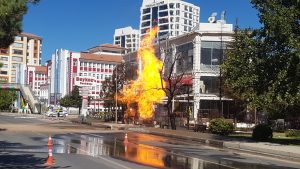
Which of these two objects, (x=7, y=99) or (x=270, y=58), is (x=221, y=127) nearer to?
(x=270, y=58)

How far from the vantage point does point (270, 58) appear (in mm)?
30375

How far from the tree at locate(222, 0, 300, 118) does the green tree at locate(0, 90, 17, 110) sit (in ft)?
407

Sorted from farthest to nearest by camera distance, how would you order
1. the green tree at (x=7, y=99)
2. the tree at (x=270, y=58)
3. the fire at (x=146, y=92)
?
the green tree at (x=7, y=99), the fire at (x=146, y=92), the tree at (x=270, y=58)

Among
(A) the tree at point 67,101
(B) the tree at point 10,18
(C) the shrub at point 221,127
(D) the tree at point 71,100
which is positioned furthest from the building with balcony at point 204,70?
(A) the tree at point 67,101

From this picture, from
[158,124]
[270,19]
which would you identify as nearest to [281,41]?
[270,19]

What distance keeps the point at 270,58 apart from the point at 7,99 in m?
129

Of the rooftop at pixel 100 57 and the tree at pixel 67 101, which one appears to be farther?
the rooftop at pixel 100 57

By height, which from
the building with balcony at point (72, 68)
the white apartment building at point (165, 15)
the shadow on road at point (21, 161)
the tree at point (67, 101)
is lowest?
the shadow on road at point (21, 161)

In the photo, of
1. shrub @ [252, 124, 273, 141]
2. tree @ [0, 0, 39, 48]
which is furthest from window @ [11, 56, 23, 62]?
tree @ [0, 0, 39, 48]

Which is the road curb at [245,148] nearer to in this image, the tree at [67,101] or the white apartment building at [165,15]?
the tree at [67,101]

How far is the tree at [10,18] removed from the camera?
546 inches

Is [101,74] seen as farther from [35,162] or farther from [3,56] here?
[35,162]

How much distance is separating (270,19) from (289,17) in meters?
1.11

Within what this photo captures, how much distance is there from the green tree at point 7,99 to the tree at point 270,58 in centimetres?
12400
